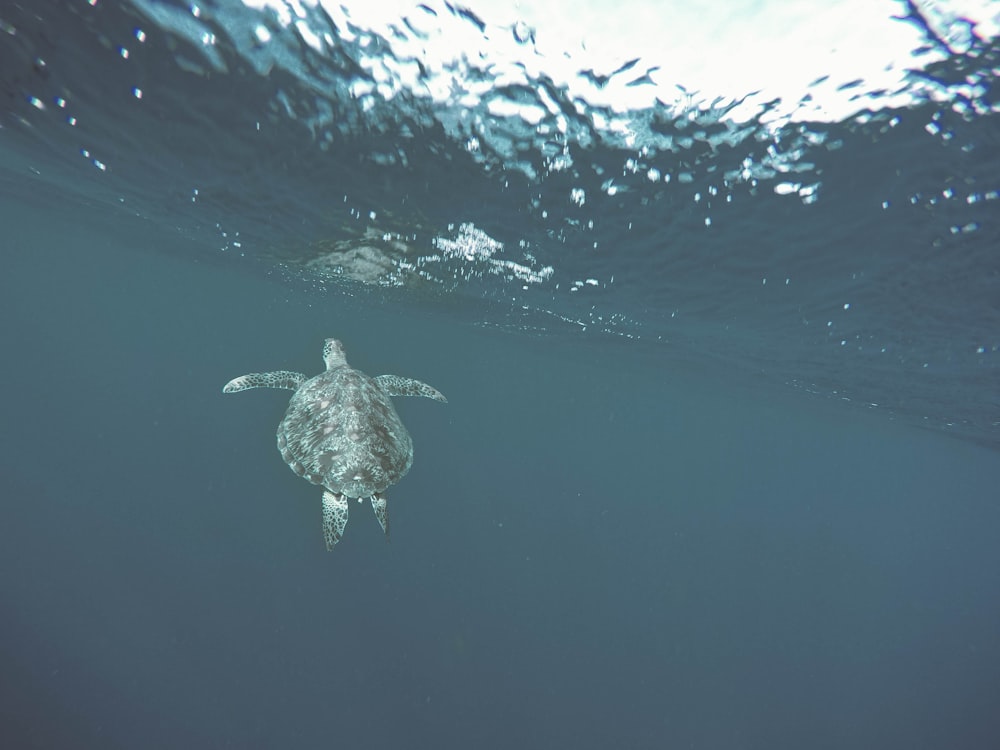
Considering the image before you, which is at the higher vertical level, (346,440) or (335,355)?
(335,355)

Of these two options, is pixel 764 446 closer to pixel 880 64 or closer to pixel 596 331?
pixel 596 331

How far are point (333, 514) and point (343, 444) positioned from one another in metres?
1.42

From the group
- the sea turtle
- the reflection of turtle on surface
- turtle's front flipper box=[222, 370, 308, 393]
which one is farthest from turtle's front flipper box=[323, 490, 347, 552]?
the reflection of turtle on surface

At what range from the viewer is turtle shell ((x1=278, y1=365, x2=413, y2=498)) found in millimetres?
8492

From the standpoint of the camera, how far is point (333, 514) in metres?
9.14

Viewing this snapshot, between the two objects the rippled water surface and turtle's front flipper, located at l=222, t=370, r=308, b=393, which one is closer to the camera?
the rippled water surface

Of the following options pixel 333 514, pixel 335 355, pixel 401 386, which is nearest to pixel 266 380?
pixel 335 355

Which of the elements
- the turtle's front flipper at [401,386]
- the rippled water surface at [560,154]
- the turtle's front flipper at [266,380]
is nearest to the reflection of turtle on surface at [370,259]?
the rippled water surface at [560,154]

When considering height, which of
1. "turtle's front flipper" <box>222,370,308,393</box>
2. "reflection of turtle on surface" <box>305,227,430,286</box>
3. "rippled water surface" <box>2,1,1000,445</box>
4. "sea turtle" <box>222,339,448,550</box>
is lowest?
"sea turtle" <box>222,339,448,550</box>

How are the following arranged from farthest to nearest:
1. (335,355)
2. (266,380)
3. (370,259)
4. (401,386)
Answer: (370,259), (335,355), (401,386), (266,380)

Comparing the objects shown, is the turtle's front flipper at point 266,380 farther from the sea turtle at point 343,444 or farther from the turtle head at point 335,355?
the turtle head at point 335,355

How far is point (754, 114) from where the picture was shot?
22.4 feet

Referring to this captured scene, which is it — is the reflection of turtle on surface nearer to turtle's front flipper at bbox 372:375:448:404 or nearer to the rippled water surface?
the rippled water surface

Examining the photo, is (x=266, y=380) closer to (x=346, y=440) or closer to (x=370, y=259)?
(x=346, y=440)
